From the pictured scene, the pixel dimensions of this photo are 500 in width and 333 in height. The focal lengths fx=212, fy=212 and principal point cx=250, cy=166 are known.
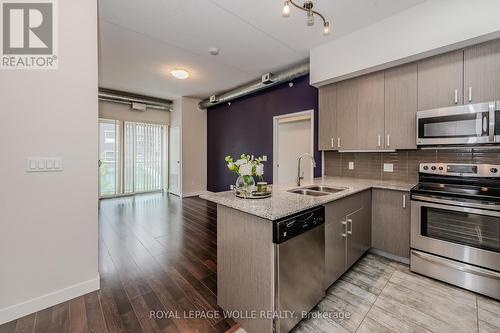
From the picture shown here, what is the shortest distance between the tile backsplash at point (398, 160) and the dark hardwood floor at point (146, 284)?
89.4 inches

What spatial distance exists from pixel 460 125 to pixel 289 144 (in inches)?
107

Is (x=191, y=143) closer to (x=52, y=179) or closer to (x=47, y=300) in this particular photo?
(x=52, y=179)

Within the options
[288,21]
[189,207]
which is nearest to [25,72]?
[288,21]

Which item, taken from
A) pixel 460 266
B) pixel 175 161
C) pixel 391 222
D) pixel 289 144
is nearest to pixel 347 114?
pixel 391 222

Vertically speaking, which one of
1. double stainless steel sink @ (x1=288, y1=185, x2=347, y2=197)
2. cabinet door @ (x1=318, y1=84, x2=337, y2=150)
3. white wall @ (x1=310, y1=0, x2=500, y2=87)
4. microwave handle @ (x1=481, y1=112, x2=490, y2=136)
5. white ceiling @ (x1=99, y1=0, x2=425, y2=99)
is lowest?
double stainless steel sink @ (x1=288, y1=185, x2=347, y2=197)

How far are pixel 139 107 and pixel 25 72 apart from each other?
14.9ft

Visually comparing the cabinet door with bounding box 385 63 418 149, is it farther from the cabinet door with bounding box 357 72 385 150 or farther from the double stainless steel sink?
the double stainless steel sink

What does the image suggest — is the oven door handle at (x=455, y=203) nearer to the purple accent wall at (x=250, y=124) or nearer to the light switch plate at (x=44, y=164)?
the purple accent wall at (x=250, y=124)

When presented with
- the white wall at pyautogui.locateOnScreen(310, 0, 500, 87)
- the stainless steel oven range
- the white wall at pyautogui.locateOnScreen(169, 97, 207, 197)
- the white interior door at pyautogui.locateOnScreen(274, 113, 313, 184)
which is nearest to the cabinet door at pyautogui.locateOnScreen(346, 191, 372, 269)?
the stainless steel oven range

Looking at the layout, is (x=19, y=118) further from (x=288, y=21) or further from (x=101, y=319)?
(x=288, y=21)

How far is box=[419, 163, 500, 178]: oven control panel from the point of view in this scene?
2.02 m

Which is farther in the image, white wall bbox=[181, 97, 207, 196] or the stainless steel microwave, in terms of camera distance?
white wall bbox=[181, 97, 207, 196]

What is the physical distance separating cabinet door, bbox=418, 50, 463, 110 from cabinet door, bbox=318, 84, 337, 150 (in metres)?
1.01

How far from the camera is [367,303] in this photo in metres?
1.83
